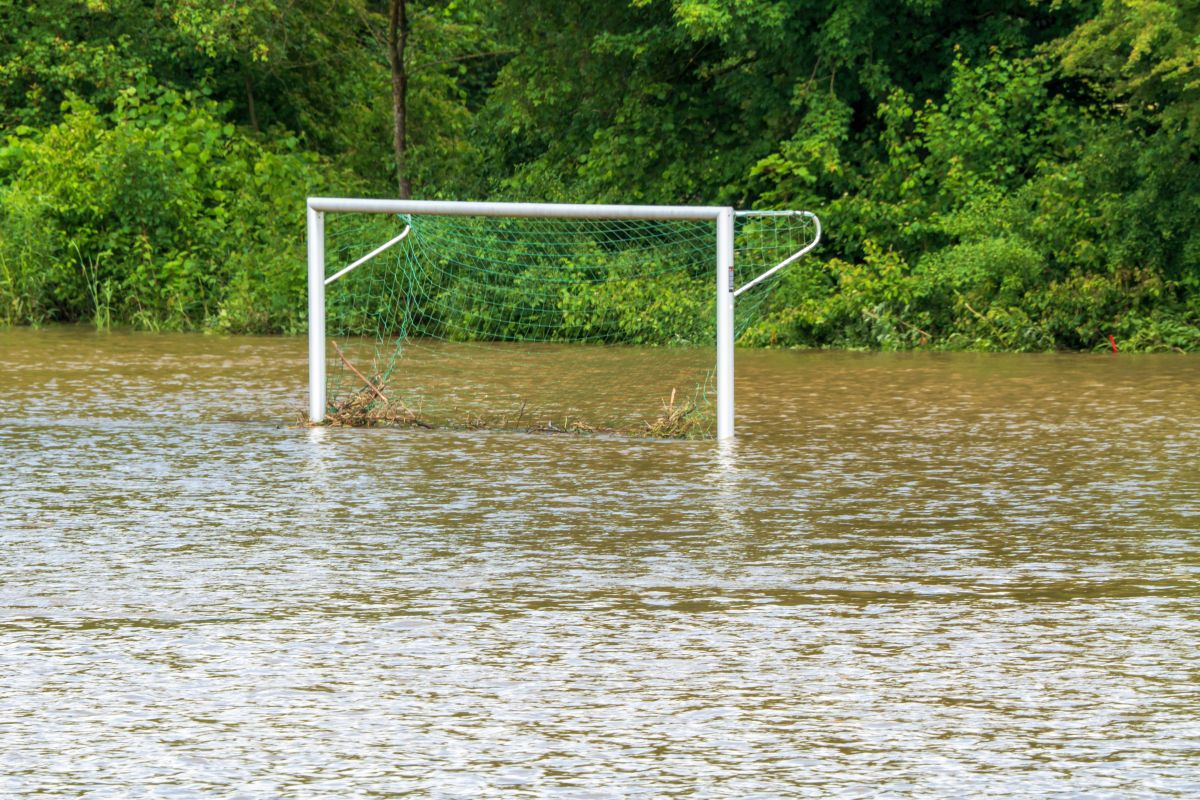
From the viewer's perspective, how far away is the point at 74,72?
1257 inches

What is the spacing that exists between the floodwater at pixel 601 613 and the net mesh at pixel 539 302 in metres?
4.99

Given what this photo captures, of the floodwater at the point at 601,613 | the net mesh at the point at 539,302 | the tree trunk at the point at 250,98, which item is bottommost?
the floodwater at the point at 601,613

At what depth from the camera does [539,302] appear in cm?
2341

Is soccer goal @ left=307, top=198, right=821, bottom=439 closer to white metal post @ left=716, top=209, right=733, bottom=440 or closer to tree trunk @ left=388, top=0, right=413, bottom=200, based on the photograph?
white metal post @ left=716, top=209, right=733, bottom=440

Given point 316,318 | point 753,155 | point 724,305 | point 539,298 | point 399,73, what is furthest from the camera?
point 399,73

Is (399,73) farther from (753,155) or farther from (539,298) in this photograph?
(539,298)

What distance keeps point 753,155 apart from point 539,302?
16.8 ft

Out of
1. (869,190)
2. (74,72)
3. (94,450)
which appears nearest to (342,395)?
(94,450)

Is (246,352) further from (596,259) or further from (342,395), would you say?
(342,395)

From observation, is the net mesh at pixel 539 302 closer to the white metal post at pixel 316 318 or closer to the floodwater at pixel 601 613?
the white metal post at pixel 316 318

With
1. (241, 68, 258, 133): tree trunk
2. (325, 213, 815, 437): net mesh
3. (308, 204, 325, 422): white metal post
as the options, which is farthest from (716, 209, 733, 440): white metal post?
(241, 68, 258, 133): tree trunk

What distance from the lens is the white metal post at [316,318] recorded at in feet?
49.7

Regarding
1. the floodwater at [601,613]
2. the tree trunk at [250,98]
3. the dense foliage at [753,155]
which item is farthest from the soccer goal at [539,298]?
the tree trunk at [250,98]

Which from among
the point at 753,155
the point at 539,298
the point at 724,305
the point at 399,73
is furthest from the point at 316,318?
the point at 399,73
